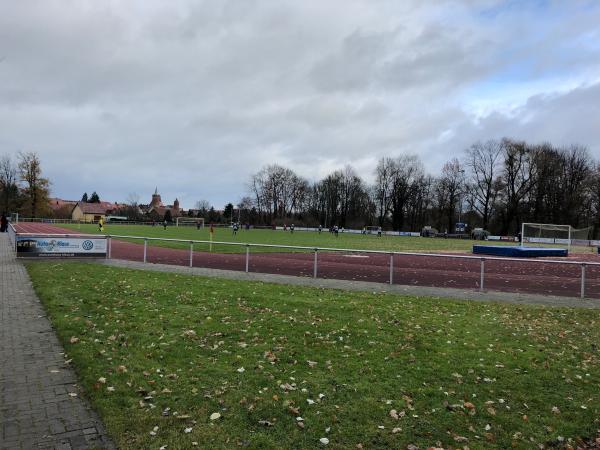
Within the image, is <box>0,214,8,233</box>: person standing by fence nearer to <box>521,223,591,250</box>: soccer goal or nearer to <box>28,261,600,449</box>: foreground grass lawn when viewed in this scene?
<box>28,261,600,449</box>: foreground grass lawn

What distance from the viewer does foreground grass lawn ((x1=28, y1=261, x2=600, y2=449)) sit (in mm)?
4094

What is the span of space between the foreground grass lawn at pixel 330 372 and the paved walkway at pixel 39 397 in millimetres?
170

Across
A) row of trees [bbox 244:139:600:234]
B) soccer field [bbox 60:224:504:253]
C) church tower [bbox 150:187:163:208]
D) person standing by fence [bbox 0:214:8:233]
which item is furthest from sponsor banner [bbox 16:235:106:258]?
church tower [bbox 150:187:163:208]

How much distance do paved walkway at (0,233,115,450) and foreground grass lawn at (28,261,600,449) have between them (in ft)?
0.56

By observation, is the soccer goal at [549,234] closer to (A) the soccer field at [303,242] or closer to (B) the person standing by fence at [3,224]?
(A) the soccer field at [303,242]

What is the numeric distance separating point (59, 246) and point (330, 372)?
16.6 meters

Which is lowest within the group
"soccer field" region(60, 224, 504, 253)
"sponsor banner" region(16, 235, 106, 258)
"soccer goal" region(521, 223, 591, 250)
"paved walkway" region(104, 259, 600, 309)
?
"soccer field" region(60, 224, 504, 253)

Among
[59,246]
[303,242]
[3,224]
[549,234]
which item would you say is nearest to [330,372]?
[59,246]

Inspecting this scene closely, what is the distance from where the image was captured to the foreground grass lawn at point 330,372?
161 inches

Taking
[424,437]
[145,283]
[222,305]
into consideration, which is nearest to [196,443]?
[424,437]

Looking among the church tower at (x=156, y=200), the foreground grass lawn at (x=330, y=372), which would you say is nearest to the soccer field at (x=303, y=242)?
the foreground grass lawn at (x=330, y=372)

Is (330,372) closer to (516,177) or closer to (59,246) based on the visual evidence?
(59,246)

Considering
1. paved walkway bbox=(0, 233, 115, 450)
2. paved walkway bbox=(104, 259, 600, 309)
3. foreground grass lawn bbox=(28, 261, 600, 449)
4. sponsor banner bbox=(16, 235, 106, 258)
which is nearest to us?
paved walkway bbox=(0, 233, 115, 450)

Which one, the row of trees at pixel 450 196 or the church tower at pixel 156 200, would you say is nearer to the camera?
the row of trees at pixel 450 196
